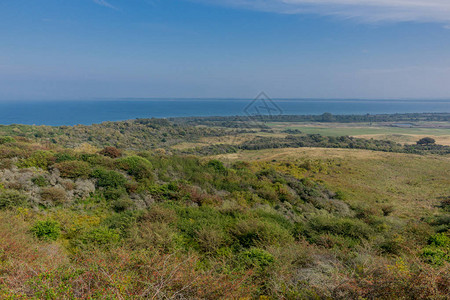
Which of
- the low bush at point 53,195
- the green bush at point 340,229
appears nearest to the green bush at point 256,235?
the green bush at point 340,229

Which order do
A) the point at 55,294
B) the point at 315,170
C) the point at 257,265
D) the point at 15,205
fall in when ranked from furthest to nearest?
the point at 315,170 < the point at 15,205 < the point at 257,265 < the point at 55,294

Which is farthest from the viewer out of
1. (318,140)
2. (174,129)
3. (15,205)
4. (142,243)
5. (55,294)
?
(174,129)

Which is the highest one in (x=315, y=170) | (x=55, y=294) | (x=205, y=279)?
(x=55, y=294)

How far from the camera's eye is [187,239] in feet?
26.9

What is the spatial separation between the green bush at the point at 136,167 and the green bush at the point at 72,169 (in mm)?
2600

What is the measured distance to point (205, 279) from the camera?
4.39 meters

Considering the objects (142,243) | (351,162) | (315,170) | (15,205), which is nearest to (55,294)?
(142,243)

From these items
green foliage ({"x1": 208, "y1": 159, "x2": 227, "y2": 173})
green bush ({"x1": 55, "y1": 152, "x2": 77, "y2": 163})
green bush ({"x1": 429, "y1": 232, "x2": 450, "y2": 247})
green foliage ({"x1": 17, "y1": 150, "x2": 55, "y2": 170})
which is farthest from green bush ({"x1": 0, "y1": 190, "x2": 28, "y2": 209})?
green bush ({"x1": 429, "y1": 232, "x2": 450, "y2": 247})

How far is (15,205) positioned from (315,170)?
98.1 ft

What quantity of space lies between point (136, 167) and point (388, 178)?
1137 inches

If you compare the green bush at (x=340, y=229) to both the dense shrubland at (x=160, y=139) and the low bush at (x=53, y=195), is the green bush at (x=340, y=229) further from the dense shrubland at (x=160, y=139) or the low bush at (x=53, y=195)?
the dense shrubland at (x=160, y=139)

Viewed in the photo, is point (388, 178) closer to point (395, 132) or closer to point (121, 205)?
point (121, 205)

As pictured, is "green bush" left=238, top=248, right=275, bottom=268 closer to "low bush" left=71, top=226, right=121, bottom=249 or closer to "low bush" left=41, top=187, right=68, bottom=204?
"low bush" left=71, top=226, right=121, bottom=249

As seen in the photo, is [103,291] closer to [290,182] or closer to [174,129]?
[290,182]
